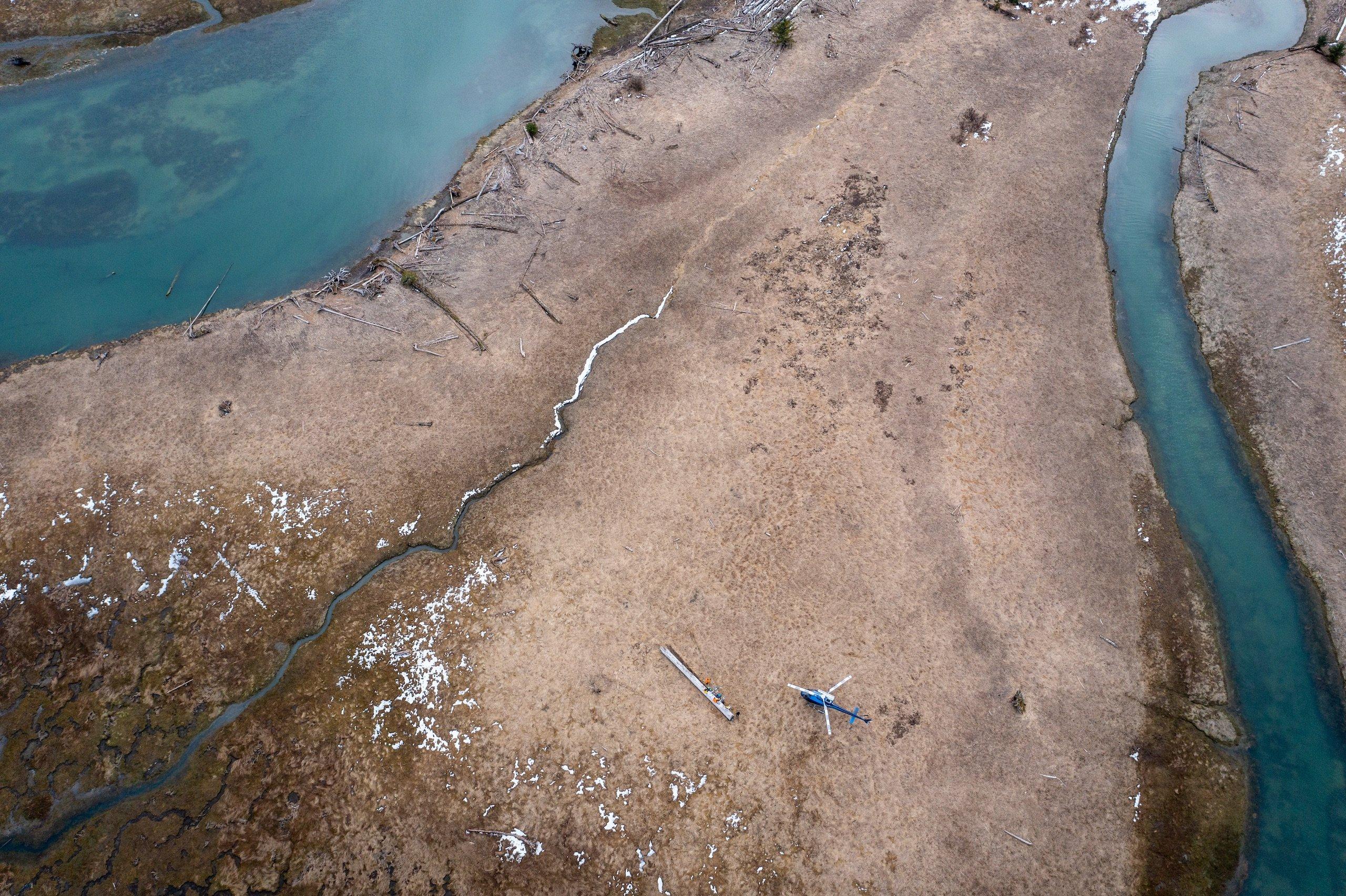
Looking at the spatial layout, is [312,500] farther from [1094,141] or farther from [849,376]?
[1094,141]

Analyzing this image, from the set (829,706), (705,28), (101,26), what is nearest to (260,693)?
(829,706)

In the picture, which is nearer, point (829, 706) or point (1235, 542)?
point (829, 706)

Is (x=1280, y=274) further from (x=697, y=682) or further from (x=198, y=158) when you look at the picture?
(x=198, y=158)

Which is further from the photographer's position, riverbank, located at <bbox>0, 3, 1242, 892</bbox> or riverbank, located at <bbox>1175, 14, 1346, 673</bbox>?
riverbank, located at <bbox>1175, 14, 1346, 673</bbox>

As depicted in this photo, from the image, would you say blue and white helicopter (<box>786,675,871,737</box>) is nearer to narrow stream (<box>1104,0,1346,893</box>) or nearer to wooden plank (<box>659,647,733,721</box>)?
wooden plank (<box>659,647,733,721</box>)

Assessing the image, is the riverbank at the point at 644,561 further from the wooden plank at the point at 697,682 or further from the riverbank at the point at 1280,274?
the riverbank at the point at 1280,274

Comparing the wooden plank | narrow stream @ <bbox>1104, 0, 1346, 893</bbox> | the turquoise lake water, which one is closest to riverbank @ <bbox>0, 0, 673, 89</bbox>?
the turquoise lake water

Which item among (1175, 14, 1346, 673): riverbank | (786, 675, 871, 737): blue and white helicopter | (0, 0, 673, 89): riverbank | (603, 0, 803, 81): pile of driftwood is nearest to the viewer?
(786, 675, 871, 737): blue and white helicopter
